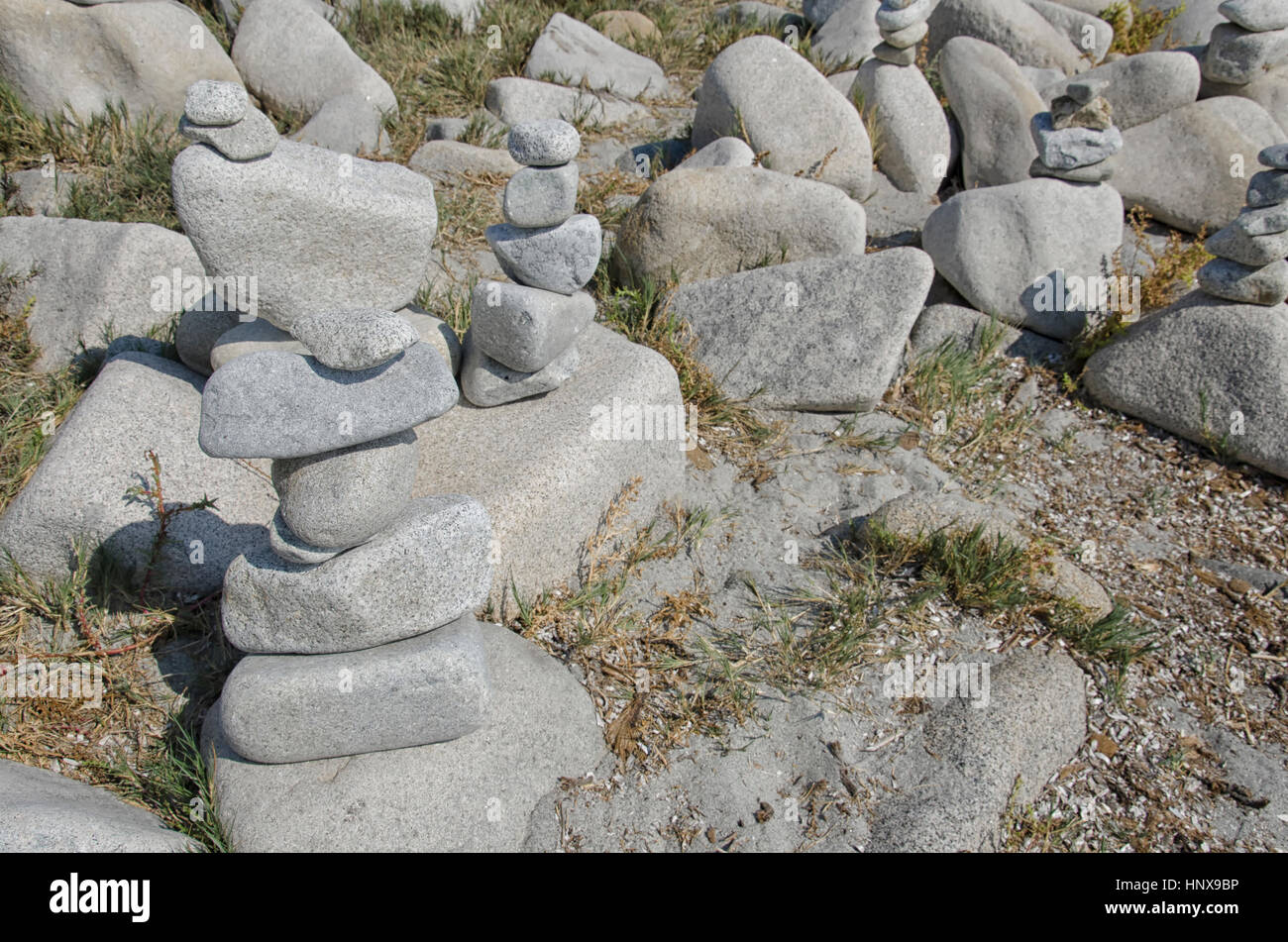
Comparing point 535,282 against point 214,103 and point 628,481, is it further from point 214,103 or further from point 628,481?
point 214,103

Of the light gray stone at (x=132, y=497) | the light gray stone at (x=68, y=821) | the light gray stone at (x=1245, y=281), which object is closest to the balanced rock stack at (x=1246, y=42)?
the light gray stone at (x=1245, y=281)

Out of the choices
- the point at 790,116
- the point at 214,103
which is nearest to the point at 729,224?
the point at 790,116

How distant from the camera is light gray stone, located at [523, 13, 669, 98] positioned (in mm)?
6570

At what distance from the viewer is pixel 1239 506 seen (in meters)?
4.14

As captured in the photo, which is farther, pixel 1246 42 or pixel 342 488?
pixel 1246 42

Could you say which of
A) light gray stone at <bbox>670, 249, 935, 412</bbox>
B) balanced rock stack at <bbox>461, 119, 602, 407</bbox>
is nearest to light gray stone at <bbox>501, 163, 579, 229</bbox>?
balanced rock stack at <bbox>461, 119, 602, 407</bbox>

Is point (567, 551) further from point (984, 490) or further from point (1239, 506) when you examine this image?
point (1239, 506)

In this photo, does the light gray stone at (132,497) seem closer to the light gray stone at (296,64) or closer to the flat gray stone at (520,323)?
the flat gray stone at (520,323)

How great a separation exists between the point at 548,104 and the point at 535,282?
3366mm

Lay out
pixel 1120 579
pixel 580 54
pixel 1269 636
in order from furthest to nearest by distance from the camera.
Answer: pixel 580 54
pixel 1120 579
pixel 1269 636

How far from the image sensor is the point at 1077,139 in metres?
4.93
